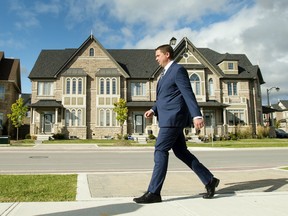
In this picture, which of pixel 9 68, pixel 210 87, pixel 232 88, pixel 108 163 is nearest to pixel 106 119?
pixel 210 87

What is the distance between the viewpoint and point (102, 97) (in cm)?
3403

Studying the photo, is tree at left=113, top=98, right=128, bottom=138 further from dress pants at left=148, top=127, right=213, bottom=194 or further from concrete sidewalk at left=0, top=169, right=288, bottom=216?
dress pants at left=148, top=127, right=213, bottom=194

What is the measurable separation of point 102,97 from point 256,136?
1893 centimetres

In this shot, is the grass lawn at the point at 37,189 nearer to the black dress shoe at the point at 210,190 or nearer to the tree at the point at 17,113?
the black dress shoe at the point at 210,190

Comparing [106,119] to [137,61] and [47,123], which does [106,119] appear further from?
[137,61]

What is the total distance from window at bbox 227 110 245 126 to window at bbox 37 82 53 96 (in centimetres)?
2157

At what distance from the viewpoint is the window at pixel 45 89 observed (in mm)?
34219

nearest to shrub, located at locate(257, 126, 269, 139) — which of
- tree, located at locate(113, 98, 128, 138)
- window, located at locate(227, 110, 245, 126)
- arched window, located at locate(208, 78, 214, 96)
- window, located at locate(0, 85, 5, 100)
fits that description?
window, located at locate(227, 110, 245, 126)

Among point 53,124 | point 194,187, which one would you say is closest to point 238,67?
point 53,124

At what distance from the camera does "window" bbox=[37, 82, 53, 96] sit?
34.2 metres

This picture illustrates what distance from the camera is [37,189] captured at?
Result: 5.29 m

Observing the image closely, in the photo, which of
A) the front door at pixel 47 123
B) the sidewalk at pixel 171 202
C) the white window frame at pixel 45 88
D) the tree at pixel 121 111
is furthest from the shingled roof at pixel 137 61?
the sidewalk at pixel 171 202

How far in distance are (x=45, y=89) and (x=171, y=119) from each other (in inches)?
1267

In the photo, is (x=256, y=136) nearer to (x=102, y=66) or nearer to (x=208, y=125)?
(x=208, y=125)
